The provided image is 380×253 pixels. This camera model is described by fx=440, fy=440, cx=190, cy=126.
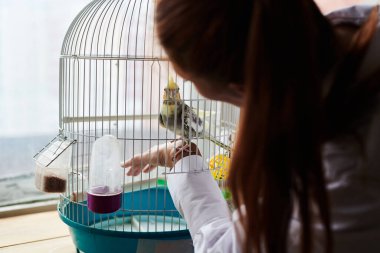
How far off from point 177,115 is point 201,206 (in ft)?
0.72

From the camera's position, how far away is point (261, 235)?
399mm

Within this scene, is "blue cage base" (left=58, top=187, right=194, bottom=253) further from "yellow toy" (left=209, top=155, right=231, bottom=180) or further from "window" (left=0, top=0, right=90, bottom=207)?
"window" (left=0, top=0, right=90, bottom=207)

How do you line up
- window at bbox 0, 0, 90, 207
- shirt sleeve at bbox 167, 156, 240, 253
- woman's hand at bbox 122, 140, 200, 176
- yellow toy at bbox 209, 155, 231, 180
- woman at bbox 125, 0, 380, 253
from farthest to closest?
window at bbox 0, 0, 90, 207, yellow toy at bbox 209, 155, 231, 180, woman's hand at bbox 122, 140, 200, 176, shirt sleeve at bbox 167, 156, 240, 253, woman at bbox 125, 0, 380, 253

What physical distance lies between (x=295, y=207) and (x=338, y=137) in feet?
0.26

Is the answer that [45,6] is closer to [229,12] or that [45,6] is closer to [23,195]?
[23,195]

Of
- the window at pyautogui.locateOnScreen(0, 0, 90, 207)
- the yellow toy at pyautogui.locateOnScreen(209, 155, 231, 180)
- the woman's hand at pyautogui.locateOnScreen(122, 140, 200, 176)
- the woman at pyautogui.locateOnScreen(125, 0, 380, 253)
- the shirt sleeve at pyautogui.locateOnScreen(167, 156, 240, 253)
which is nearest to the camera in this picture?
the woman at pyautogui.locateOnScreen(125, 0, 380, 253)

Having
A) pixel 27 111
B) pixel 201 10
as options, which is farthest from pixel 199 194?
pixel 27 111

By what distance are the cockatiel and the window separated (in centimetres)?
43

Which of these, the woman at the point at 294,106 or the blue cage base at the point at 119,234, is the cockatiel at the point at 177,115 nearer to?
the blue cage base at the point at 119,234

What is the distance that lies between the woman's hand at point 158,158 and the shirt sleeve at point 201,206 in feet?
0.10

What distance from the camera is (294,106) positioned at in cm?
36

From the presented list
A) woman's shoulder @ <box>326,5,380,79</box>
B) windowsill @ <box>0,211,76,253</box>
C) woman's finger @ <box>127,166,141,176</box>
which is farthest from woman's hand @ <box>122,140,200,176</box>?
woman's shoulder @ <box>326,5,380,79</box>

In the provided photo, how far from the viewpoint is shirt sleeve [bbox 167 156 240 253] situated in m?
0.52

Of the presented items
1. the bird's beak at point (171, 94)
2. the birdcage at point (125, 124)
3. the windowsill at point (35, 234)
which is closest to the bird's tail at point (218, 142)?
the birdcage at point (125, 124)
